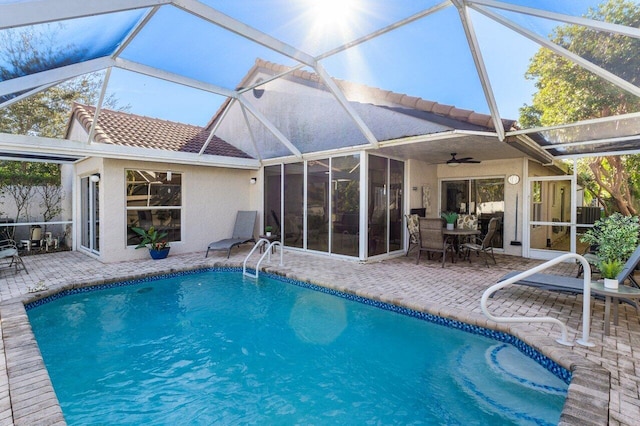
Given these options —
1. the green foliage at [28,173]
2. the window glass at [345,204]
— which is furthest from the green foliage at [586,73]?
the green foliage at [28,173]

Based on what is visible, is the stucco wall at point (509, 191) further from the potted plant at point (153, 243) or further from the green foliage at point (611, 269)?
the potted plant at point (153, 243)

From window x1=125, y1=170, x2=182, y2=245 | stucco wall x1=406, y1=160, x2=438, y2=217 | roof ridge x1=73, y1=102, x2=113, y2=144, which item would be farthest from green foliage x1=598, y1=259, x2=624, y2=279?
roof ridge x1=73, y1=102, x2=113, y2=144

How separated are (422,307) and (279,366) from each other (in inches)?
97.6

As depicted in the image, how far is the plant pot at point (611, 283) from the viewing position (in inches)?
171

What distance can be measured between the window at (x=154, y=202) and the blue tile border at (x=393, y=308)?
236cm

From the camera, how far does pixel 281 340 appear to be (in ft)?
16.0

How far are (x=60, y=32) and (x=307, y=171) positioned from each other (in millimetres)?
6640

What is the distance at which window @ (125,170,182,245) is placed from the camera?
9.30 meters

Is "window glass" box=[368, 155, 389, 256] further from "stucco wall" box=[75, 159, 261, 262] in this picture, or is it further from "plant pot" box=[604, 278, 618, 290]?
"plant pot" box=[604, 278, 618, 290]

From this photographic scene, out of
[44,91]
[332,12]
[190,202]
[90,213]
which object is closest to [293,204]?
[190,202]

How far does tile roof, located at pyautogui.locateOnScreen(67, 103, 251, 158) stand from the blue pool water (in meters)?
4.77

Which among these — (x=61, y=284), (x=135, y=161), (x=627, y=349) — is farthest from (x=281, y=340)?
(x=135, y=161)

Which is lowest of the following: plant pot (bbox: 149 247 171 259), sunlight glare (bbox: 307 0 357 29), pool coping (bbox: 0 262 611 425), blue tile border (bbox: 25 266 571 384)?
blue tile border (bbox: 25 266 571 384)

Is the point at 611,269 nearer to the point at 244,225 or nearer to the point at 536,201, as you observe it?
the point at 536,201
